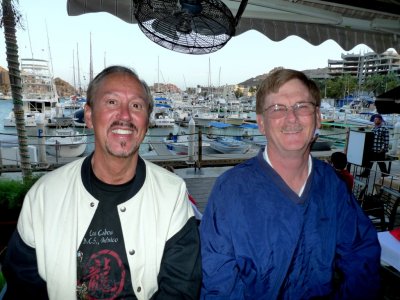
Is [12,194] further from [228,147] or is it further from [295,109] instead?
[228,147]

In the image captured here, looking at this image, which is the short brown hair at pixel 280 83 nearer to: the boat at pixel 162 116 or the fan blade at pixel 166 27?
the fan blade at pixel 166 27

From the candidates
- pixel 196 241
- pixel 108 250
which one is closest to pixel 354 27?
pixel 196 241

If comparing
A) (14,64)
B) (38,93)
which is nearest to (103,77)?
(14,64)

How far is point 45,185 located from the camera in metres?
1.48

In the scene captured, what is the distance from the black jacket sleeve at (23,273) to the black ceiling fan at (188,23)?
70.5 inches

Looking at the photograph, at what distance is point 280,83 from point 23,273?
1689 mm

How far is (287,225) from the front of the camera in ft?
4.32

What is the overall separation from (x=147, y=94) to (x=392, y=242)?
234 centimetres

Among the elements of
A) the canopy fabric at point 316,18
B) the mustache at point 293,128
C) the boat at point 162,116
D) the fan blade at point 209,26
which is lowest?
the boat at point 162,116

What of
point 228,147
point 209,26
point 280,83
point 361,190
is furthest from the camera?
point 228,147

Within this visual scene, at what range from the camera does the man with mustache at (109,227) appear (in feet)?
4.46

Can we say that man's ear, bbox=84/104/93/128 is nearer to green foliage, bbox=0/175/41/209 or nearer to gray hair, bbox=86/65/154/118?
gray hair, bbox=86/65/154/118

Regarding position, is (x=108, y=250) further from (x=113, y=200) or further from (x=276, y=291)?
(x=276, y=291)

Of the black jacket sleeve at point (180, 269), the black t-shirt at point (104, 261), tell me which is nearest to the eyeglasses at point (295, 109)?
the black jacket sleeve at point (180, 269)
